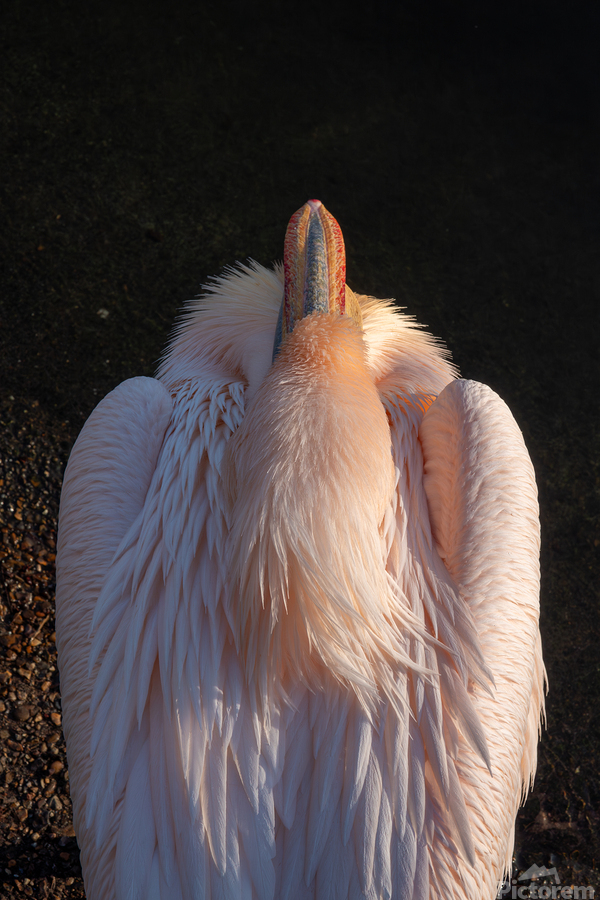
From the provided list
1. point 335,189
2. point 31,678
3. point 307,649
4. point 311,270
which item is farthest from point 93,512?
point 335,189

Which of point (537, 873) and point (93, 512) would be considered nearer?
point (93, 512)

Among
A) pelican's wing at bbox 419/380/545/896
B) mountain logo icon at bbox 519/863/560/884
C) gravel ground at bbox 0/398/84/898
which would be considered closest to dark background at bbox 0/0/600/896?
gravel ground at bbox 0/398/84/898

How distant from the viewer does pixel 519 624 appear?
1113 mm

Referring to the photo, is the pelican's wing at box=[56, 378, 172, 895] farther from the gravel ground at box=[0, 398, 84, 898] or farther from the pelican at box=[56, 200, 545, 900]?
the gravel ground at box=[0, 398, 84, 898]

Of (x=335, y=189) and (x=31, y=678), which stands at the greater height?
(x=335, y=189)

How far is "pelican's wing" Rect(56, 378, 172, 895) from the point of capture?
3.81 feet

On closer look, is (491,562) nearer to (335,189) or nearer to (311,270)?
(311,270)

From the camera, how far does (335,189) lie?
9.01 ft

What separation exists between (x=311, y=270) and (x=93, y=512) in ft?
2.04

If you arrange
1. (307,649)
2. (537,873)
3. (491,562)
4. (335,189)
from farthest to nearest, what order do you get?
(335,189), (537,873), (491,562), (307,649)

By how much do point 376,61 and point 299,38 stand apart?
361 millimetres

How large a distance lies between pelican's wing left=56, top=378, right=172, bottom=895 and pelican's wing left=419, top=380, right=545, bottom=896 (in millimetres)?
553

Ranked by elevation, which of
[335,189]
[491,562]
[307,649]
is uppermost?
[335,189]

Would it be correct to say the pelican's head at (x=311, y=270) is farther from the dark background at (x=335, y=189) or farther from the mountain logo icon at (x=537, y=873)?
the mountain logo icon at (x=537, y=873)
